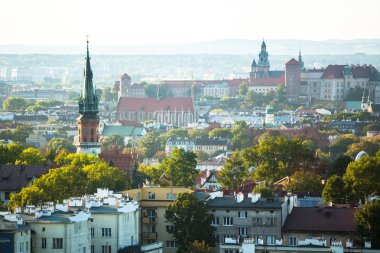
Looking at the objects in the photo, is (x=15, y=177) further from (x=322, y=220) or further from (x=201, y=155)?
(x=201, y=155)

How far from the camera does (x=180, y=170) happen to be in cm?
11181

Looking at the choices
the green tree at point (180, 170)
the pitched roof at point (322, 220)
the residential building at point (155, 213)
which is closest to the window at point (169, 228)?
the residential building at point (155, 213)

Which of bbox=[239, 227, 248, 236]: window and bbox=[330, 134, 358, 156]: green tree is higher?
bbox=[239, 227, 248, 236]: window

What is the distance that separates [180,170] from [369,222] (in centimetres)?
4118

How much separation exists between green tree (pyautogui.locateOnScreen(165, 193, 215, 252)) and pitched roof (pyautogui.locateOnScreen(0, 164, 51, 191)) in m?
19.4

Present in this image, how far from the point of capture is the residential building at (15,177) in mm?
93500

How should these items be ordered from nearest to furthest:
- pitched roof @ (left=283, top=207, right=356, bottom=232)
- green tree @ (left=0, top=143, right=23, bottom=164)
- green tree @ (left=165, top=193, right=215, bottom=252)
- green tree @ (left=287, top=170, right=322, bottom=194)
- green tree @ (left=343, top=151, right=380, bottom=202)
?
pitched roof @ (left=283, top=207, right=356, bottom=232) < green tree @ (left=165, top=193, right=215, bottom=252) < green tree @ (left=343, top=151, right=380, bottom=202) < green tree @ (left=287, top=170, right=322, bottom=194) < green tree @ (left=0, top=143, right=23, bottom=164)

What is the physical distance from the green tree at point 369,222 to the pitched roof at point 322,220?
0.97 metres

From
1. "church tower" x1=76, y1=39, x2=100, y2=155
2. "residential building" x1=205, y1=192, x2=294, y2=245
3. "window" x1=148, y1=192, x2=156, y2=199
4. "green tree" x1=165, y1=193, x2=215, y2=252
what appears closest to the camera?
"green tree" x1=165, y1=193, x2=215, y2=252

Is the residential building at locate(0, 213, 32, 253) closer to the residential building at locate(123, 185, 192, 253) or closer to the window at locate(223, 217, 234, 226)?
the residential building at locate(123, 185, 192, 253)

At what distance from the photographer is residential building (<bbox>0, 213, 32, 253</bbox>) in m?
63.2

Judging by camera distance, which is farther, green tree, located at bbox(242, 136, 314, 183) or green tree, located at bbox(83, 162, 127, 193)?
green tree, located at bbox(242, 136, 314, 183)

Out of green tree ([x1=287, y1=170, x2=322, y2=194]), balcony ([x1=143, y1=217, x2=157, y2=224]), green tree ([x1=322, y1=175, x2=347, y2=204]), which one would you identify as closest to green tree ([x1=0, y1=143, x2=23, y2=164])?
green tree ([x1=287, y1=170, x2=322, y2=194])

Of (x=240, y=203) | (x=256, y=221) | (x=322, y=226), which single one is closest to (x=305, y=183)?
(x=240, y=203)
